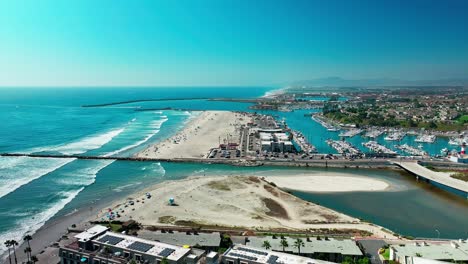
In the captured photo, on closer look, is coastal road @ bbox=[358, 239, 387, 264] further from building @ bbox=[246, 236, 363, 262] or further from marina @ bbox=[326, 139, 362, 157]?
marina @ bbox=[326, 139, 362, 157]

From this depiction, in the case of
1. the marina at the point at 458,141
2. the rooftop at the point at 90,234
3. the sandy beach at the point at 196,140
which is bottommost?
the marina at the point at 458,141

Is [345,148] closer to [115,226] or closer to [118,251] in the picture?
[115,226]

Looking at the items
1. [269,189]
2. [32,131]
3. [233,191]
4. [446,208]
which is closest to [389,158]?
[446,208]

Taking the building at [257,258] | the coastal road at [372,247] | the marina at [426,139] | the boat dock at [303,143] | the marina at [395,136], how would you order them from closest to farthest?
the building at [257,258]
the coastal road at [372,247]
the boat dock at [303,143]
the marina at [426,139]
the marina at [395,136]

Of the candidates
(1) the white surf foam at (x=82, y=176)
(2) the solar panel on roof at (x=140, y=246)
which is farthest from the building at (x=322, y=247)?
(1) the white surf foam at (x=82, y=176)

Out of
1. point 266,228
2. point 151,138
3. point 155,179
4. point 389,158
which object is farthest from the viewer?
point 151,138

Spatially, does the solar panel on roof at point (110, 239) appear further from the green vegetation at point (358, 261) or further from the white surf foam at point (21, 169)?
the white surf foam at point (21, 169)

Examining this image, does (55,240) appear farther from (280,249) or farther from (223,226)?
(280,249)
